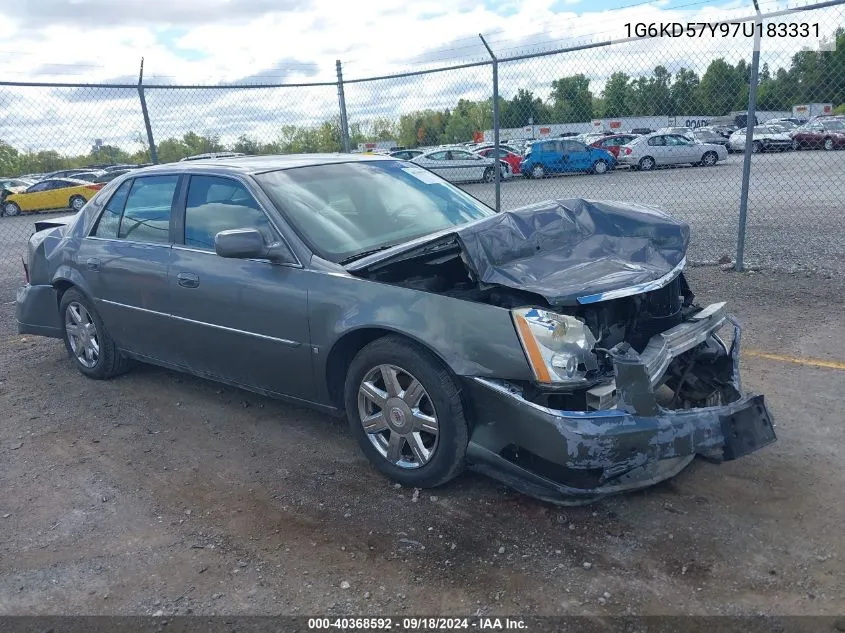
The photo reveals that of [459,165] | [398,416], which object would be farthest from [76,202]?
[398,416]

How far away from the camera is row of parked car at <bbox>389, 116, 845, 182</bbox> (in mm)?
17484

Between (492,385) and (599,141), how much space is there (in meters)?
25.5

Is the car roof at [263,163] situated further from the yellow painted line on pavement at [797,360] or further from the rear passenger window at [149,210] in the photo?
the yellow painted line on pavement at [797,360]

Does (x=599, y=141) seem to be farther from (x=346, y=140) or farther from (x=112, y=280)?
(x=112, y=280)

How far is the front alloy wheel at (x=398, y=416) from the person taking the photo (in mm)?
3471

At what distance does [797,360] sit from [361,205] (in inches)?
129

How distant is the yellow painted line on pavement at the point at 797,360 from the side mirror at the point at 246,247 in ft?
11.5

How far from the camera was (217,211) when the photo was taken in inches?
175

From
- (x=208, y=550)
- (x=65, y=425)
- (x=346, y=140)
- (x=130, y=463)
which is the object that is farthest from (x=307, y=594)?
(x=346, y=140)

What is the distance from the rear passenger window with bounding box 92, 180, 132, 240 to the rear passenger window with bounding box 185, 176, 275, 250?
2.82 feet

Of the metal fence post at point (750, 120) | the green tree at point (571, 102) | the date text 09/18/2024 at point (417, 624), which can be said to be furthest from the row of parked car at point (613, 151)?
the date text 09/18/2024 at point (417, 624)

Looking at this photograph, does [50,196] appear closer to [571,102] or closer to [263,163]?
[571,102]

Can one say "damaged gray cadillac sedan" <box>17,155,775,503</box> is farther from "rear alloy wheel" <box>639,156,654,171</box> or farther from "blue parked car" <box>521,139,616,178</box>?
"rear alloy wheel" <box>639,156,654,171</box>

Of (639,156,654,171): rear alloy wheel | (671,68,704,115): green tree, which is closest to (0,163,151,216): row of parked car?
(639,156,654,171): rear alloy wheel
